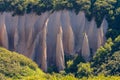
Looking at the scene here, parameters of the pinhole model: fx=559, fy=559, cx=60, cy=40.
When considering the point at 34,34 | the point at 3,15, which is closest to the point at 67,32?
the point at 34,34

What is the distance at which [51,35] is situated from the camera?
6806 centimetres

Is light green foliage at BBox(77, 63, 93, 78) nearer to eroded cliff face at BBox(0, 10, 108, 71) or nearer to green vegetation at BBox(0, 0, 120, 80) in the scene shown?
green vegetation at BBox(0, 0, 120, 80)

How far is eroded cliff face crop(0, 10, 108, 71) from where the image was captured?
66.8m

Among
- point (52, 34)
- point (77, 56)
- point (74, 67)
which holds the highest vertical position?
point (52, 34)

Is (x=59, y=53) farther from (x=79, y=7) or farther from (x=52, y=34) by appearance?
(x=79, y=7)

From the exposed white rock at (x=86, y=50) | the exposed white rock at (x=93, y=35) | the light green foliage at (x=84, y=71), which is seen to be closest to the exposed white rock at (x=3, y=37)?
the exposed white rock at (x=86, y=50)

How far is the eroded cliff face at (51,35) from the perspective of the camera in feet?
219

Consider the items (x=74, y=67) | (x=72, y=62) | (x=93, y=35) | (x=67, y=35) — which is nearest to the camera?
(x=74, y=67)

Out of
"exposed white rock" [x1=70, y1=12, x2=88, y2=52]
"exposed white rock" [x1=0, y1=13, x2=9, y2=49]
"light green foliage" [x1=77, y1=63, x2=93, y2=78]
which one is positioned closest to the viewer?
"light green foliage" [x1=77, y1=63, x2=93, y2=78]

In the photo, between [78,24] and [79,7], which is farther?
[79,7]

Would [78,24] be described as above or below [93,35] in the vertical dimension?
above

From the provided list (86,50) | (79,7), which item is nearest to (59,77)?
(86,50)

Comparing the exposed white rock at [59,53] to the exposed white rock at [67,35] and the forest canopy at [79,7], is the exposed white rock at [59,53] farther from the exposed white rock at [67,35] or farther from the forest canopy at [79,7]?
the forest canopy at [79,7]

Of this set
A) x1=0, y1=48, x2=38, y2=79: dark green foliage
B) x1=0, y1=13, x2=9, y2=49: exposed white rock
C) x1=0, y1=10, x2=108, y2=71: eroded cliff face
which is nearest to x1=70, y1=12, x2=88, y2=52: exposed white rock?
x1=0, y1=10, x2=108, y2=71: eroded cliff face
